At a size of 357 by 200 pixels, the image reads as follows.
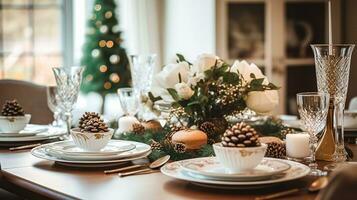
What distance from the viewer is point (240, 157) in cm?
142

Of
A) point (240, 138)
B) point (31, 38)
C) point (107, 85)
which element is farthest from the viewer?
point (31, 38)

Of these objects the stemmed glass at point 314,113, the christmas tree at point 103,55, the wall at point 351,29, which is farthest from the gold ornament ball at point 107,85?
the stemmed glass at point 314,113

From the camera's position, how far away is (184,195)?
1359 mm

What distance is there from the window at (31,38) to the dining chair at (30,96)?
2.15 metres

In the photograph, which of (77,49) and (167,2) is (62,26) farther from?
(167,2)

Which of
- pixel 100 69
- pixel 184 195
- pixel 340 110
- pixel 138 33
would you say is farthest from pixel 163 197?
pixel 138 33

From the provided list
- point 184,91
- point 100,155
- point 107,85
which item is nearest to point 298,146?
point 184,91

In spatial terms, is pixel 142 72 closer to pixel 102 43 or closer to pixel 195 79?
pixel 195 79

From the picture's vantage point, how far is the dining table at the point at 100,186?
135cm

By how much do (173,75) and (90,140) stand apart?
0.47 m

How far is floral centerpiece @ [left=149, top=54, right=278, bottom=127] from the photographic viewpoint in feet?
6.57

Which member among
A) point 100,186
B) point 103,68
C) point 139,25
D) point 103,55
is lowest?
point 100,186

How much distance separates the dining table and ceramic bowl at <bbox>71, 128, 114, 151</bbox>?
0.09 metres

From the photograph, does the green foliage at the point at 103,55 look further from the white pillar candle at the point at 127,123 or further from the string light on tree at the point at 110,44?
the white pillar candle at the point at 127,123
